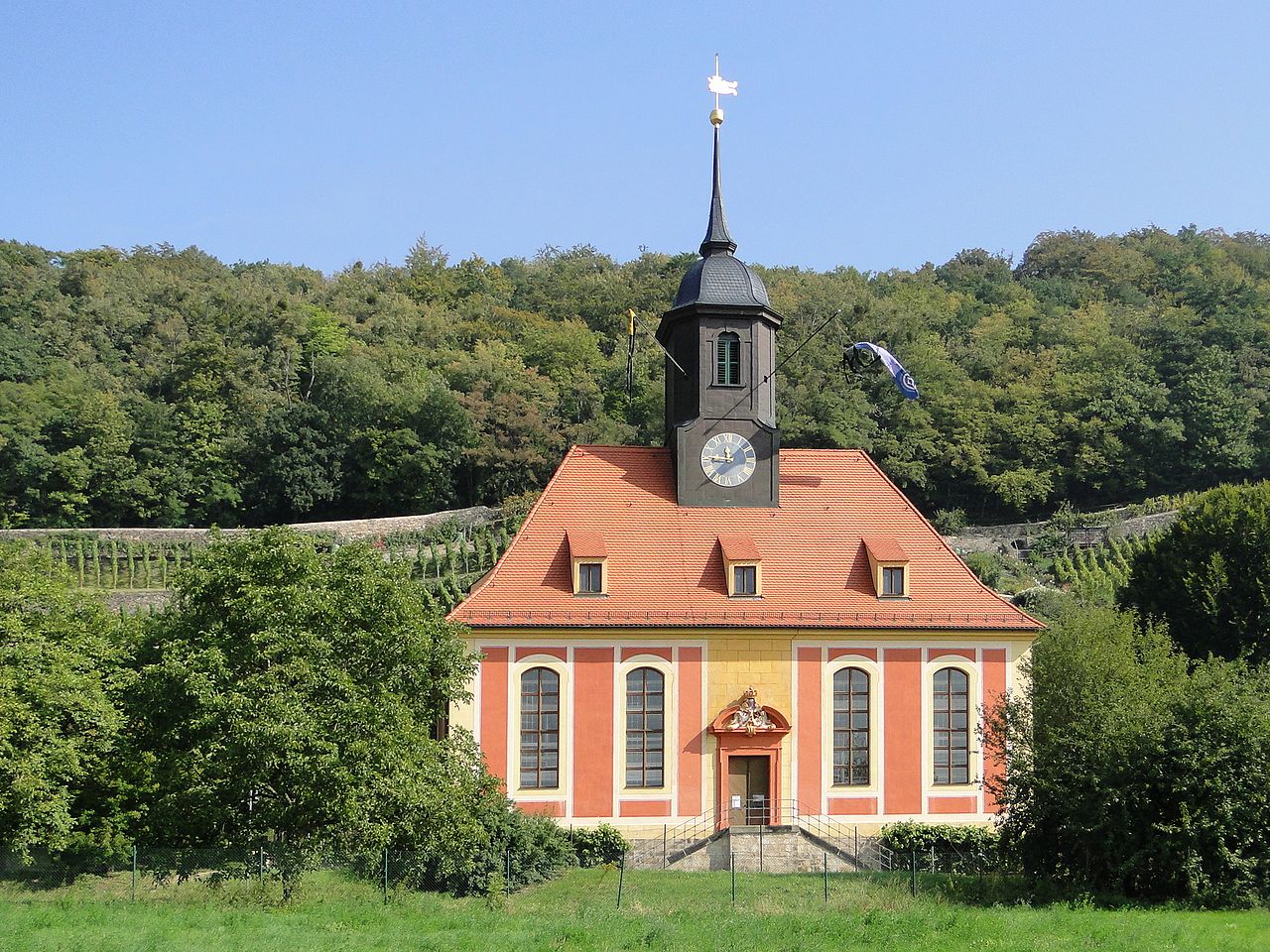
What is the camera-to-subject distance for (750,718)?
29.9 m

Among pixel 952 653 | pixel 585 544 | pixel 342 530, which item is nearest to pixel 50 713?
pixel 585 544

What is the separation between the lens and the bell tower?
32875 mm

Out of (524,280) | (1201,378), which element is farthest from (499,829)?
(524,280)

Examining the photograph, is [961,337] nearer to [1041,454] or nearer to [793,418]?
[1041,454]

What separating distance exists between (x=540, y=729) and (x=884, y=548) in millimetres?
8906

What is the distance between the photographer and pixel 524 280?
103688mm

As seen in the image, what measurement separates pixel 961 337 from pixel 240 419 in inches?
1698

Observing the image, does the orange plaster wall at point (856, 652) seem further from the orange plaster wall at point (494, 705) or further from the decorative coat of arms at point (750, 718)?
the orange plaster wall at point (494, 705)

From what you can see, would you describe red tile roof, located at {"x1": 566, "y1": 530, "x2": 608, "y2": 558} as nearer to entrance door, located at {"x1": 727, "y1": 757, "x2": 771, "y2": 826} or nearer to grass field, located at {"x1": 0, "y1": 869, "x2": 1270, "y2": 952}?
entrance door, located at {"x1": 727, "y1": 757, "x2": 771, "y2": 826}

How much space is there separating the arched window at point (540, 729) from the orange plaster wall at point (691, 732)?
8.94ft

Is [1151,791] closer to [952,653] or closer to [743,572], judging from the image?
[952,653]

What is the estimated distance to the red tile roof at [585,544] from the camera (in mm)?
30625

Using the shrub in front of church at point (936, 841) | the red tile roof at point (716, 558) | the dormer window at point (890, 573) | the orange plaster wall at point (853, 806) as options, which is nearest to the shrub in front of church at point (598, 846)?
the red tile roof at point (716, 558)

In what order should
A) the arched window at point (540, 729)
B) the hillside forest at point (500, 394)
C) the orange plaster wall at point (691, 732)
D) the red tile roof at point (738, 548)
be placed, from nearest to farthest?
the arched window at point (540, 729), the orange plaster wall at point (691, 732), the red tile roof at point (738, 548), the hillside forest at point (500, 394)
